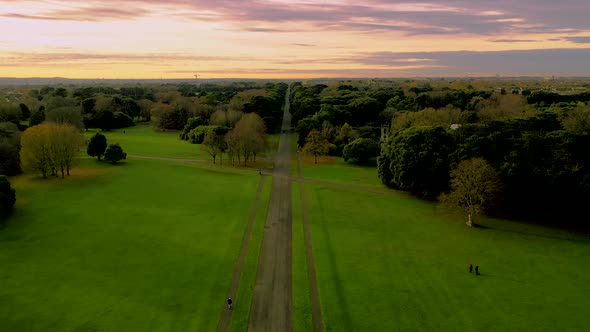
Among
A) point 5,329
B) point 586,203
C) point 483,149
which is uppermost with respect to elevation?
point 483,149

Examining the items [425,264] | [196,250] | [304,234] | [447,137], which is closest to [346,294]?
[425,264]

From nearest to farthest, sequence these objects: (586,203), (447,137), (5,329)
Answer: (5,329), (586,203), (447,137)

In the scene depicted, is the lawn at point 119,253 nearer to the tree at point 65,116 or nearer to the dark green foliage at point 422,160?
the dark green foliage at point 422,160

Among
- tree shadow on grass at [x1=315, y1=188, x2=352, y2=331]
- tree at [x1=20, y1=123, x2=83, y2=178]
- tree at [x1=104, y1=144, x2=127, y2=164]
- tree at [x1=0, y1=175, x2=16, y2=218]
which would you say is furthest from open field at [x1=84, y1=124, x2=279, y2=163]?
tree shadow on grass at [x1=315, y1=188, x2=352, y2=331]

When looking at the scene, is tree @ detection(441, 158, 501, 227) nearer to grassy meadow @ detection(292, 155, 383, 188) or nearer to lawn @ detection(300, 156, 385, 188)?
lawn @ detection(300, 156, 385, 188)

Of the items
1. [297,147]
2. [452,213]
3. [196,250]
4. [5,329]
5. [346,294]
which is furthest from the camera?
[297,147]

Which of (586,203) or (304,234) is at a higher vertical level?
(586,203)

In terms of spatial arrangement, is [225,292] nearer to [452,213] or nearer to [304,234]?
[304,234]
